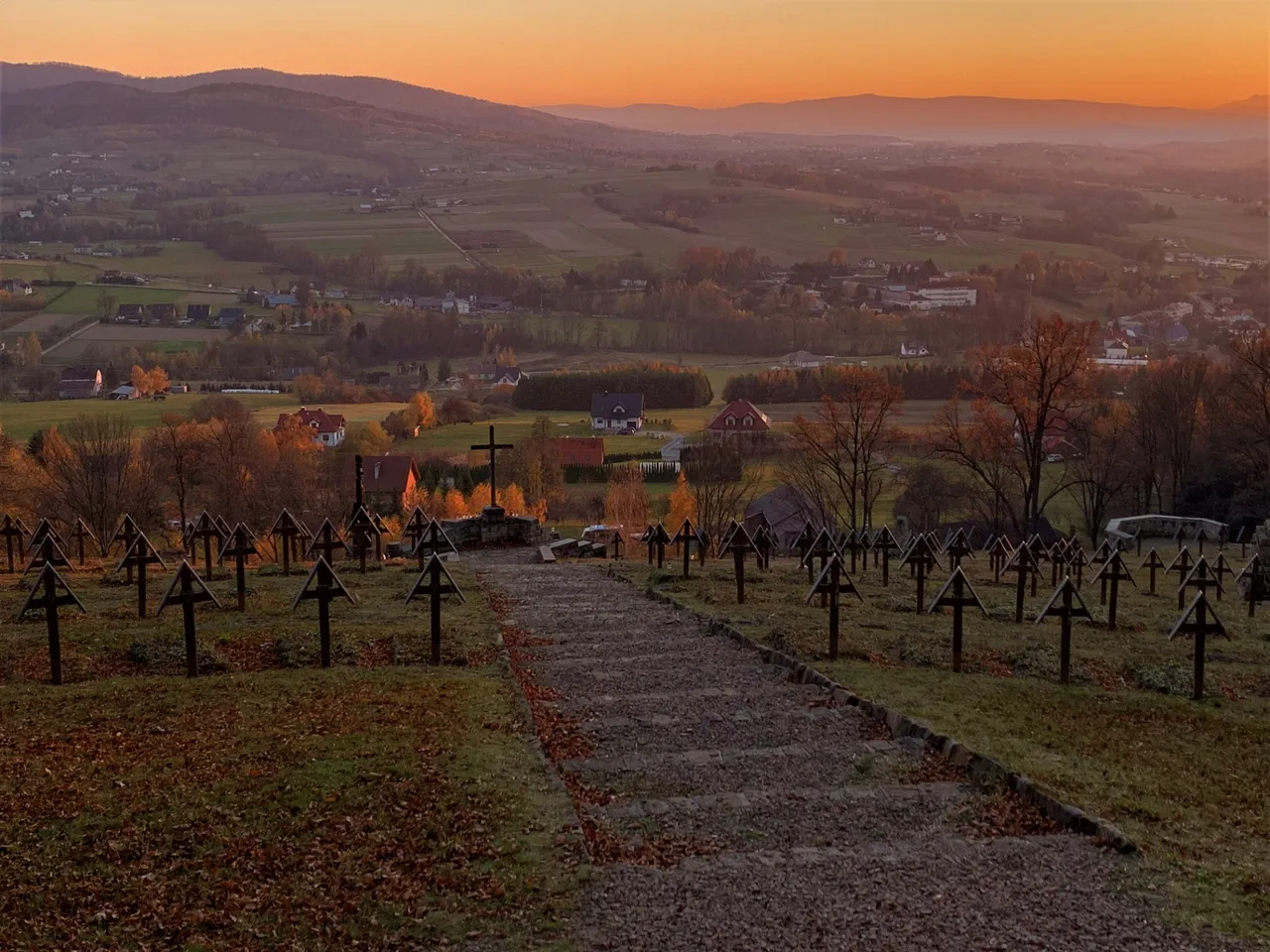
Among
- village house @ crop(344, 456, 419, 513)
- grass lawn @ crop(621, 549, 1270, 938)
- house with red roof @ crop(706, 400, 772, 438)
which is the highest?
grass lawn @ crop(621, 549, 1270, 938)

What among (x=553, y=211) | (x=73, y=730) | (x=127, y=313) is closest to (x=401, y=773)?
(x=73, y=730)

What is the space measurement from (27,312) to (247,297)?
22779 millimetres

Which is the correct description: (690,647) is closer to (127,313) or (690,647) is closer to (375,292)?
(127,313)

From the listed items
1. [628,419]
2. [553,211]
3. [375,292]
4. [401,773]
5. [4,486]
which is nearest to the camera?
[401,773]

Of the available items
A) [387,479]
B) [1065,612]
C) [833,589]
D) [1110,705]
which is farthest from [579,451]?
[1110,705]

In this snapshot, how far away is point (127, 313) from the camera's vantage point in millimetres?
114062

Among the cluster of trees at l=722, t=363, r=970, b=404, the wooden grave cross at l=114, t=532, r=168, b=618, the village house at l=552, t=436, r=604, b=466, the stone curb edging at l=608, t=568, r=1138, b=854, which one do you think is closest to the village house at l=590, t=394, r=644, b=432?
the cluster of trees at l=722, t=363, r=970, b=404

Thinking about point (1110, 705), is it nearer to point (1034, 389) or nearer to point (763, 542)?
point (763, 542)

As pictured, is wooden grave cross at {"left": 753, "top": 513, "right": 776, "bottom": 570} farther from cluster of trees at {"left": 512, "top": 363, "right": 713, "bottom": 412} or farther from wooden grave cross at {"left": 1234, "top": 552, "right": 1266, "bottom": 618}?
cluster of trees at {"left": 512, "top": 363, "right": 713, "bottom": 412}

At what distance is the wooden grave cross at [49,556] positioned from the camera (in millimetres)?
Answer: 18984

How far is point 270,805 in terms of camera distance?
33.0 feet

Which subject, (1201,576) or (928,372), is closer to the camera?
(1201,576)

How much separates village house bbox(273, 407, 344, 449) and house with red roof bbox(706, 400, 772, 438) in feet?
76.9

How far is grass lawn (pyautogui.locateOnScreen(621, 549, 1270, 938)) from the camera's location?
31.6ft
